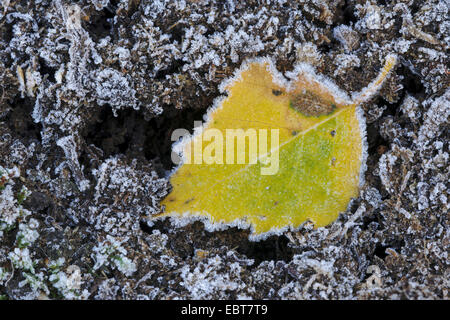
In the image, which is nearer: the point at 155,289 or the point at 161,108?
the point at 155,289

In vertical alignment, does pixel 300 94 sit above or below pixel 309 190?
above

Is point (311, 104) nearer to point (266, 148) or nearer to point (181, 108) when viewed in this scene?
point (266, 148)

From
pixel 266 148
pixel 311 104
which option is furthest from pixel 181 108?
pixel 311 104
